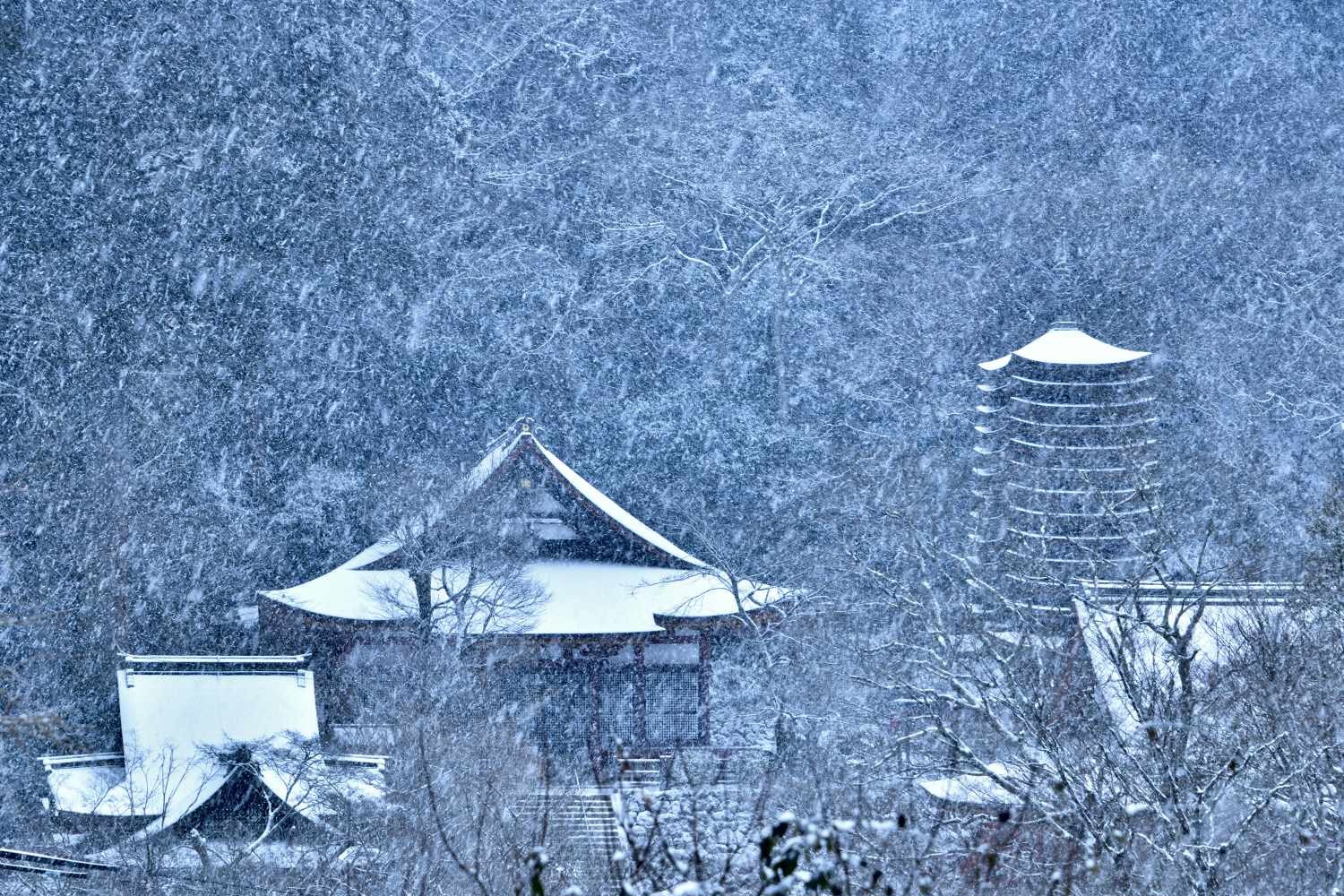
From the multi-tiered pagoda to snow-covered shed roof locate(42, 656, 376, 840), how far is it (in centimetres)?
725

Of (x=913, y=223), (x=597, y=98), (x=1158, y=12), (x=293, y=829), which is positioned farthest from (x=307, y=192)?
(x=1158, y=12)

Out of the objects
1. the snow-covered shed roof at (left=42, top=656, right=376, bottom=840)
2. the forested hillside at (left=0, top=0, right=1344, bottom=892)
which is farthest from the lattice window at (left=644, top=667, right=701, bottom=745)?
the forested hillside at (left=0, top=0, right=1344, bottom=892)

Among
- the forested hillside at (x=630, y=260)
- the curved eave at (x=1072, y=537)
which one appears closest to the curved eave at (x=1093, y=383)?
the curved eave at (x=1072, y=537)

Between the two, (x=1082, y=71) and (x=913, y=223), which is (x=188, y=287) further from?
(x=1082, y=71)

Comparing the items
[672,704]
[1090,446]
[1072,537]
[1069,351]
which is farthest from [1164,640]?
[1069,351]

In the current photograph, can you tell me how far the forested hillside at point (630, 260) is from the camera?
65.8ft

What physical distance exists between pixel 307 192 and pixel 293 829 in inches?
551

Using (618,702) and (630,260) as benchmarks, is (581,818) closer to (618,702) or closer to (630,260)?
(618,702)

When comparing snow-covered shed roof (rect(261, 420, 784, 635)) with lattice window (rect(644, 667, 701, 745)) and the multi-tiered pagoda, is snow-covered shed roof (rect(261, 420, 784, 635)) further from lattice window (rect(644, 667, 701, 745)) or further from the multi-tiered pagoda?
the multi-tiered pagoda

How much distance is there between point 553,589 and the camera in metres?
13.0

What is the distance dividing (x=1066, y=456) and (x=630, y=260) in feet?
37.8

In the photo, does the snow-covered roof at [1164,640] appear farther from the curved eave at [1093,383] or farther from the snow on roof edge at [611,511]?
the snow on roof edge at [611,511]

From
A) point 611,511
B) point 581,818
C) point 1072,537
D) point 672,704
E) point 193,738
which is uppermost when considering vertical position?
point 611,511

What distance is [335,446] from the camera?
21266 mm
